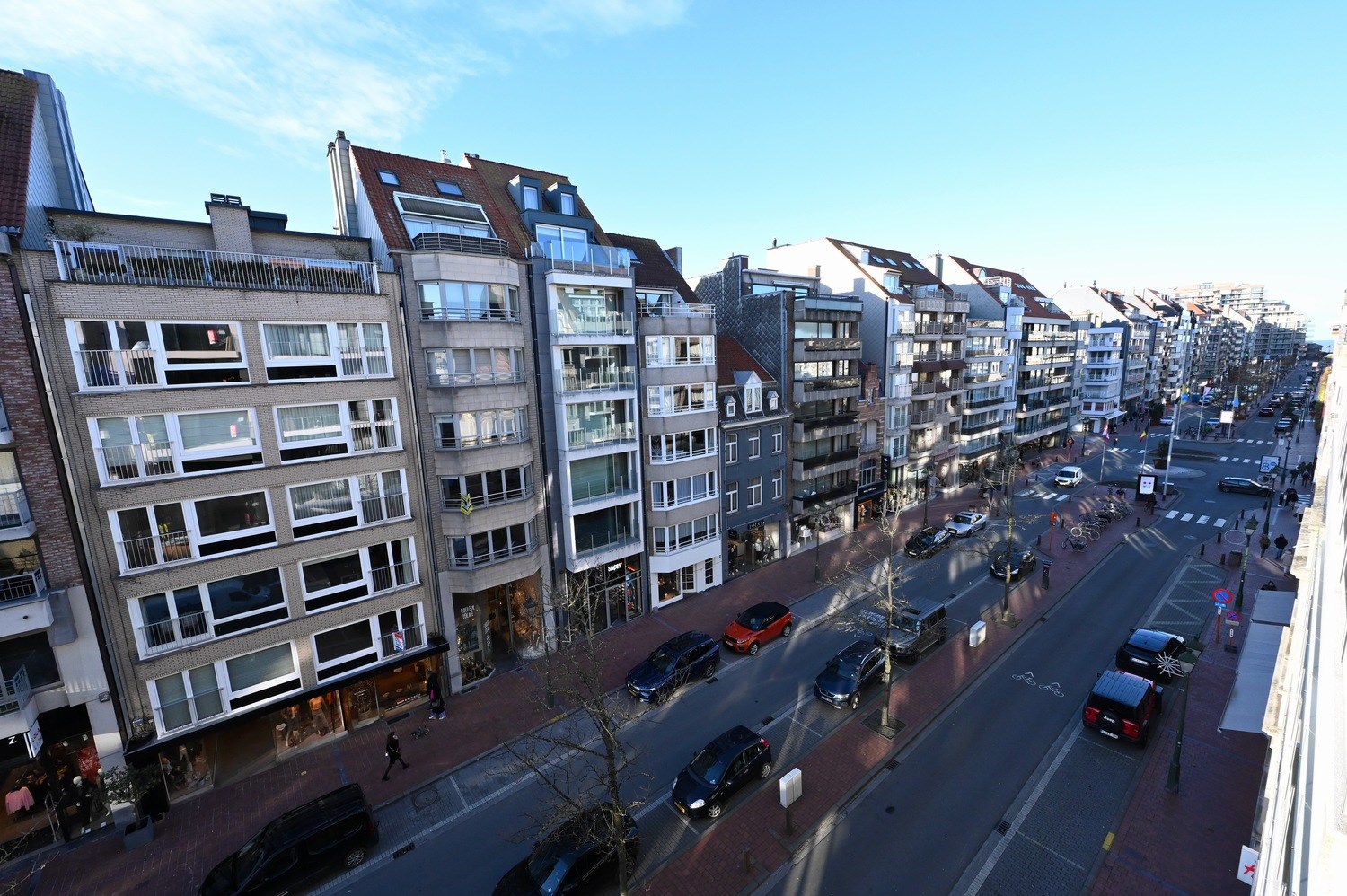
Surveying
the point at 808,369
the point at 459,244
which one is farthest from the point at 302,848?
the point at 808,369

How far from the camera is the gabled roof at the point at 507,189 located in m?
28.1

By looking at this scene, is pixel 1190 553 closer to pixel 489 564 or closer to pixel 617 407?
pixel 617 407

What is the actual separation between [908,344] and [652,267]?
23338mm

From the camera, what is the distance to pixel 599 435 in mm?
28062

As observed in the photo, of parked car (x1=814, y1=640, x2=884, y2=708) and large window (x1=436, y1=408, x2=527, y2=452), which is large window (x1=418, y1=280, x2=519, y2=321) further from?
parked car (x1=814, y1=640, x2=884, y2=708)

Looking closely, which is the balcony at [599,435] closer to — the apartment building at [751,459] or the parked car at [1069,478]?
the apartment building at [751,459]

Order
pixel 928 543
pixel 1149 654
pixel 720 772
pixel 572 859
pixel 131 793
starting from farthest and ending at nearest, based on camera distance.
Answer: pixel 928 543 < pixel 1149 654 < pixel 720 772 < pixel 131 793 < pixel 572 859

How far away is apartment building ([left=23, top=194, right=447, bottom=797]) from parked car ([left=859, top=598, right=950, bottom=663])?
19.5m

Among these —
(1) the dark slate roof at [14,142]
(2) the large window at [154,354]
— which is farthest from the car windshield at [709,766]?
(1) the dark slate roof at [14,142]

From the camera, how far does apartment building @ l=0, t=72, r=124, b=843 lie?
15969 mm

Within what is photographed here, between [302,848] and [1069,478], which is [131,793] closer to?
[302,848]

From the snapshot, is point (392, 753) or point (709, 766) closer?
point (709, 766)

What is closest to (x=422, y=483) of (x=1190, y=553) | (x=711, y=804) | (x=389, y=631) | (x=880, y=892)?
(x=389, y=631)

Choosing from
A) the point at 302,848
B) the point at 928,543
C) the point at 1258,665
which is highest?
the point at 1258,665
